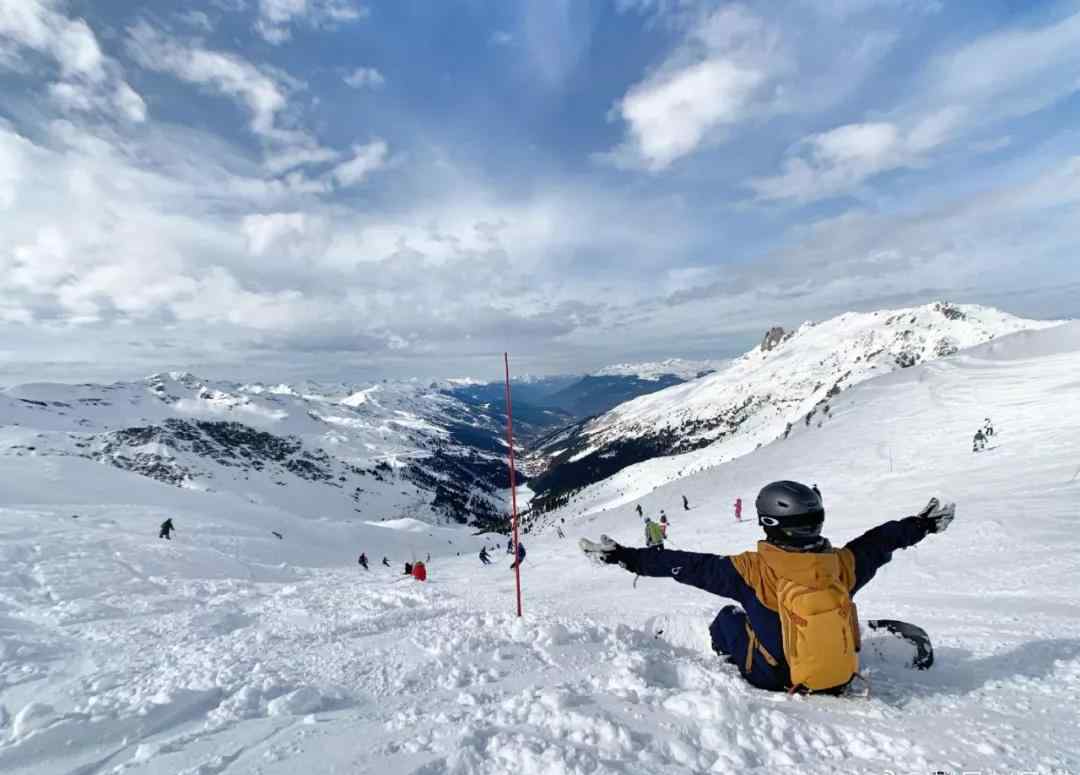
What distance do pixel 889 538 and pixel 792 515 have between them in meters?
1.31

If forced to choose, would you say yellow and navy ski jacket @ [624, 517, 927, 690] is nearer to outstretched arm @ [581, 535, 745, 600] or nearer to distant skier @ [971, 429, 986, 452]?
outstretched arm @ [581, 535, 745, 600]

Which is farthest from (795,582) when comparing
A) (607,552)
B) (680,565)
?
(607,552)

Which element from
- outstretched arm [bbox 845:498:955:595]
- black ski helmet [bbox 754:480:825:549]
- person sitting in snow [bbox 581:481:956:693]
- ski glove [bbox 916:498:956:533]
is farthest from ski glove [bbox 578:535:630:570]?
ski glove [bbox 916:498:956:533]

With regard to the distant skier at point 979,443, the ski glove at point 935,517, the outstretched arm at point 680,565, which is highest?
the ski glove at point 935,517

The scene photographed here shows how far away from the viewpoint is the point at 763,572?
4602mm

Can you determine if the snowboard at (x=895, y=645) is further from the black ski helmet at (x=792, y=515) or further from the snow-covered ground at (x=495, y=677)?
the black ski helmet at (x=792, y=515)

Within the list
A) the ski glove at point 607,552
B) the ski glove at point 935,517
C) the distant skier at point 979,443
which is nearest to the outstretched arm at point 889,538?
the ski glove at point 935,517

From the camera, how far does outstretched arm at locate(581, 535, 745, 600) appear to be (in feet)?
15.9

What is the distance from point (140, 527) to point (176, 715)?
88.2ft

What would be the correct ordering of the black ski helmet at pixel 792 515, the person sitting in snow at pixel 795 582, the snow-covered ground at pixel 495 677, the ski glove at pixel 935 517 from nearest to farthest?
the snow-covered ground at pixel 495 677
the person sitting in snow at pixel 795 582
the black ski helmet at pixel 792 515
the ski glove at pixel 935 517

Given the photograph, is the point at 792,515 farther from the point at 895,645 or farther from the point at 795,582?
the point at 895,645

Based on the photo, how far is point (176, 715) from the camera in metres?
4.98

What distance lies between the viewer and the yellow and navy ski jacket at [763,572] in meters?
4.50

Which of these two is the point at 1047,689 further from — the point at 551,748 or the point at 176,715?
the point at 176,715
